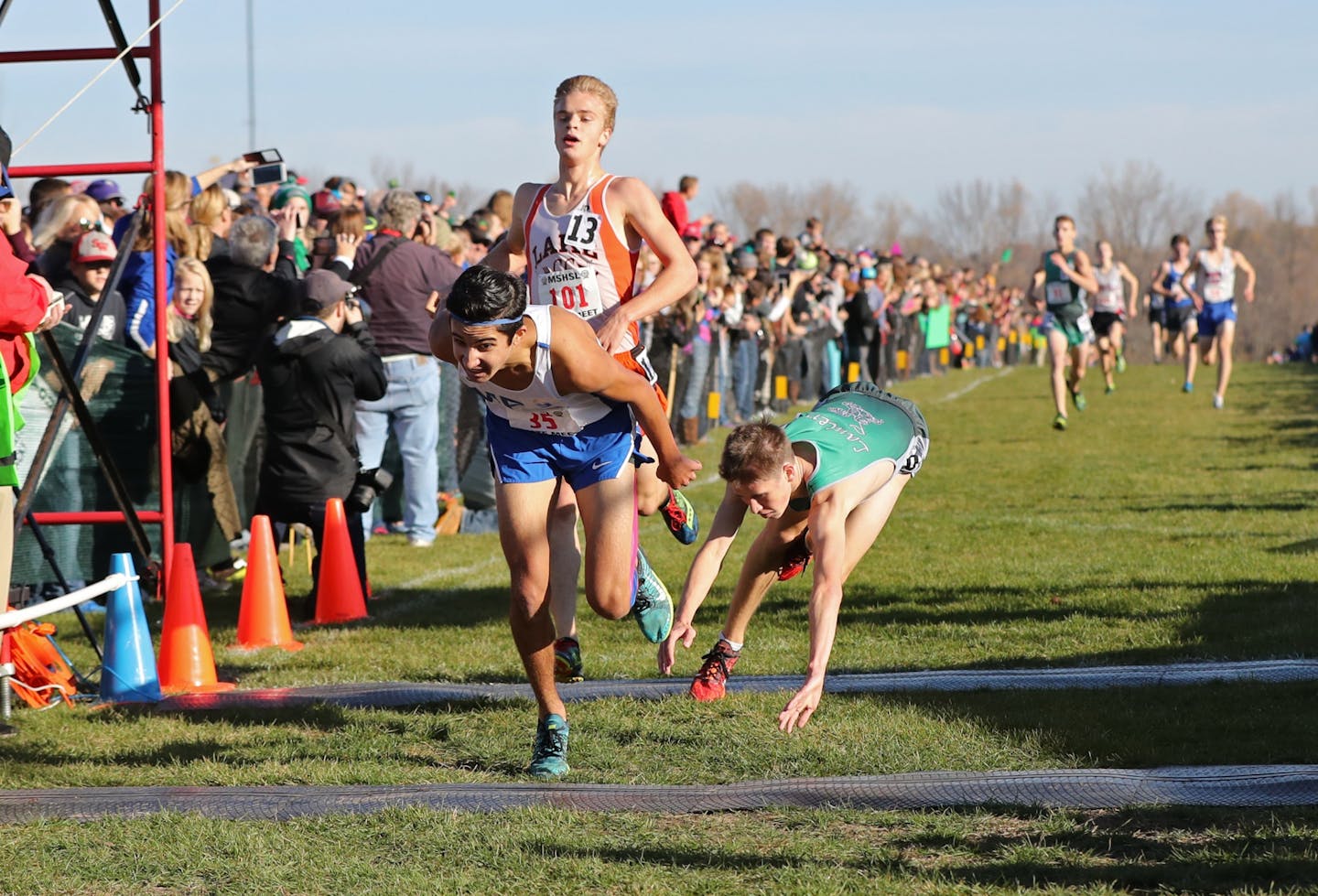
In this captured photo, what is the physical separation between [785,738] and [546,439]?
55.3 inches

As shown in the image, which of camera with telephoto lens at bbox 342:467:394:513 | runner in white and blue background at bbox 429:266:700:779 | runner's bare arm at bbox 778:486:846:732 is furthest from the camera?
camera with telephoto lens at bbox 342:467:394:513

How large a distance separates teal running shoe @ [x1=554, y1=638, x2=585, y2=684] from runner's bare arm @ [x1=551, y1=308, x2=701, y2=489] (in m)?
0.96

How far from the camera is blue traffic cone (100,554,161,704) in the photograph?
24.6 ft

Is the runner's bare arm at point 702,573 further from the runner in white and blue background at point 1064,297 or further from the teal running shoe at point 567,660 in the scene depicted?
the runner in white and blue background at point 1064,297

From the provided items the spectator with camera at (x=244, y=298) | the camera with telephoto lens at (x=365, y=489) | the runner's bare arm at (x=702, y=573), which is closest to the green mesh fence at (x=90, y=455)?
the spectator with camera at (x=244, y=298)

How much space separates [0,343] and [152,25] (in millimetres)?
2426

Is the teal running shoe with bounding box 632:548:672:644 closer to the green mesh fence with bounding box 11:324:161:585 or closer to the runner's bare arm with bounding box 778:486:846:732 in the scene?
the runner's bare arm with bounding box 778:486:846:732

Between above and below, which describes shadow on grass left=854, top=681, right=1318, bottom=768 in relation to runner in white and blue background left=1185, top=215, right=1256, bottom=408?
below

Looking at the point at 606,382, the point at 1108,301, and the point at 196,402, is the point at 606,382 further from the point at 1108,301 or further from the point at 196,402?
the point at 1108,301

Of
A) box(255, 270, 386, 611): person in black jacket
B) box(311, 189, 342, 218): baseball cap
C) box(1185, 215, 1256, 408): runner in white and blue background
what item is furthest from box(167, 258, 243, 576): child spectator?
box(1185, 215, 1256, 408): runner in white and blue background

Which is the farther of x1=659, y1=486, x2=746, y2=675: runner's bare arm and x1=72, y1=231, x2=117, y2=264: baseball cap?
x1=72, y1=231, x2=117, y2=264: baseball cap

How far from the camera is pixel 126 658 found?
752 cm

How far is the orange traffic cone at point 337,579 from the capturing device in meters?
9.62

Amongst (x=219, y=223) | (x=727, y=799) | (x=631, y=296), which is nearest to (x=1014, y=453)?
(x=219, y=223)
